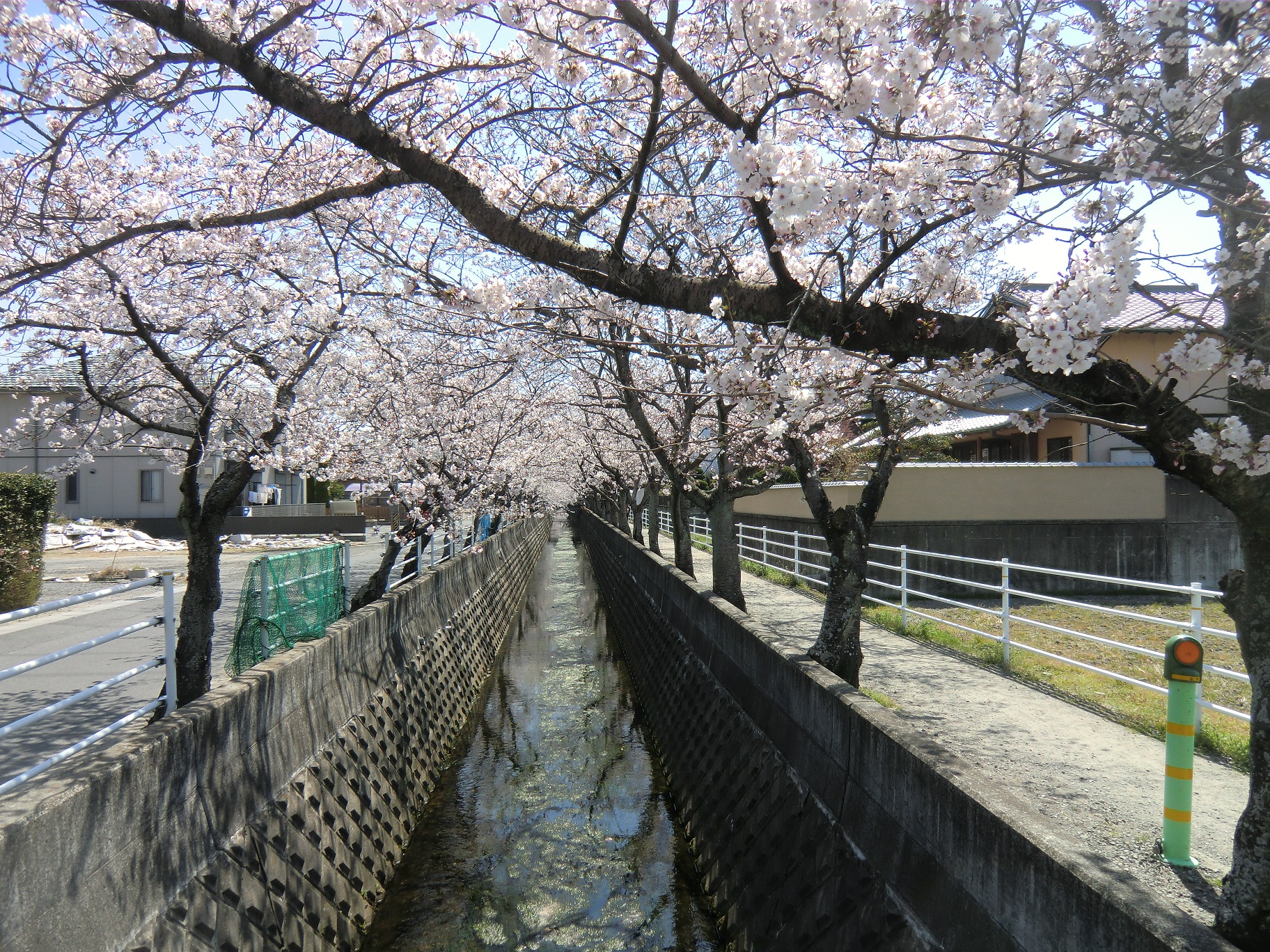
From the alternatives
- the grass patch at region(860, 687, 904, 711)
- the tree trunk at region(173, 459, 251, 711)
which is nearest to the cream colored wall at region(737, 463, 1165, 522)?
the grass patch at region(860, 687, 904, 711)

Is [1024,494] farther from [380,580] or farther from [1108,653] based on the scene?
[380,580]

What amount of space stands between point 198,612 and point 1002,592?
321 inches

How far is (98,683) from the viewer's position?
14.9 ft

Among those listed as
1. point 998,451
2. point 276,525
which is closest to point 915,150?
point 998,451

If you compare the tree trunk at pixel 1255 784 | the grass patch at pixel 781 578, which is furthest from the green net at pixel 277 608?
the grass patch at pixel 781 578

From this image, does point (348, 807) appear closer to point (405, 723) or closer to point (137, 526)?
point (405, 723)

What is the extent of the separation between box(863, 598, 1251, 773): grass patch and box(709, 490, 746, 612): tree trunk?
6.81 ft

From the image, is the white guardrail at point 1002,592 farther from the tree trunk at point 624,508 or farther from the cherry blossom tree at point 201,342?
the cherry blossom tree at point 201,342

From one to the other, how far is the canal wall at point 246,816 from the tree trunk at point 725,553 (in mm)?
4571

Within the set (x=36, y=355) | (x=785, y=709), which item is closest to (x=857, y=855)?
(x=785, y=709)

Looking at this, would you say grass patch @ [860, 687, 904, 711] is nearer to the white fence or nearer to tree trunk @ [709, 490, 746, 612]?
tree trunk @ [709, 490, 746, 612]

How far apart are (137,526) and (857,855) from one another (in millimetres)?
39892

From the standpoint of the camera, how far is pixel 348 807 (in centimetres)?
679

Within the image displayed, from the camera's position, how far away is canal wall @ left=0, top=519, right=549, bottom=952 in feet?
10.8
